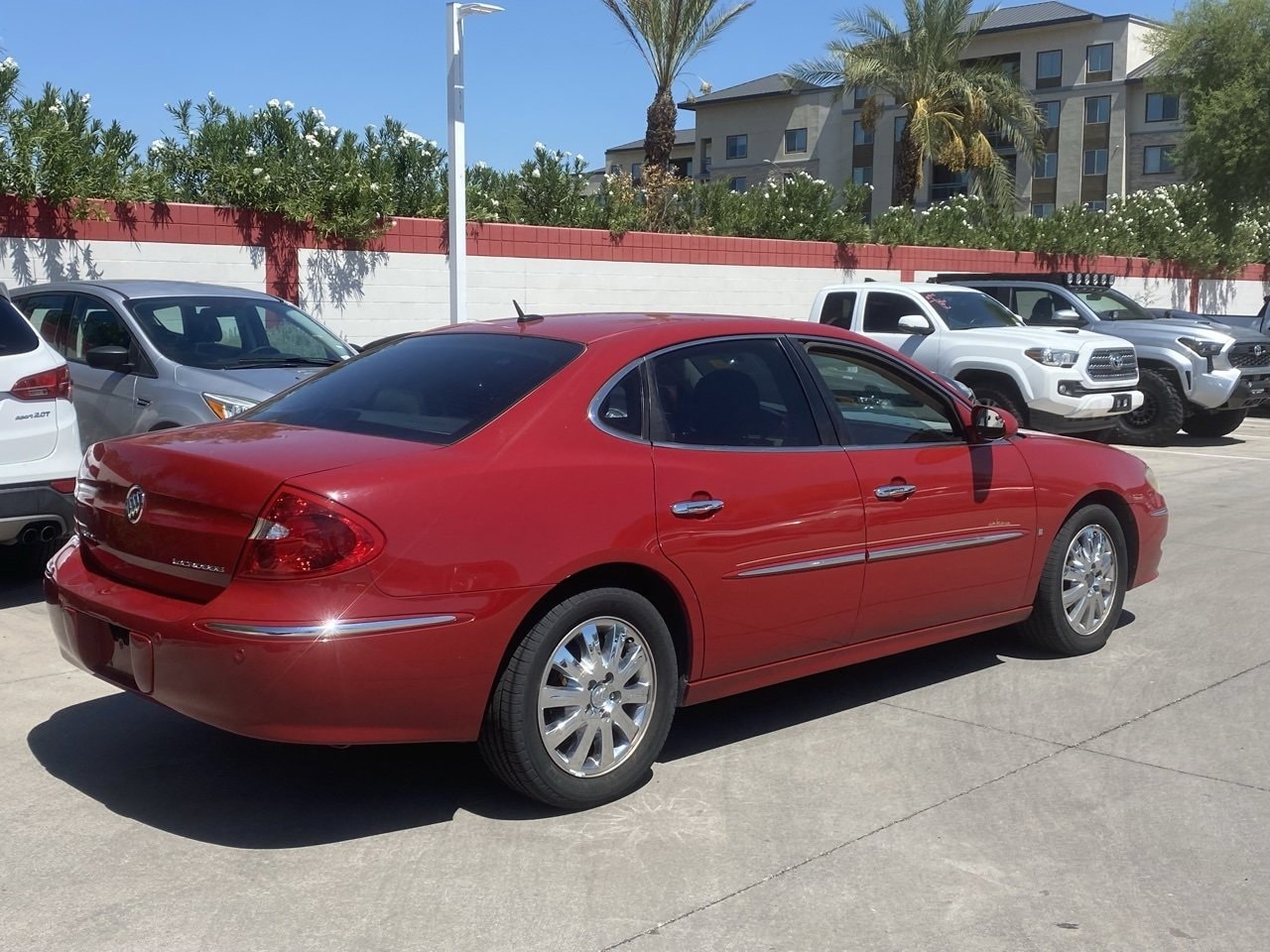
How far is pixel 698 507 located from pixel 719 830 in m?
1.08

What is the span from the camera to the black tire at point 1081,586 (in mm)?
6340

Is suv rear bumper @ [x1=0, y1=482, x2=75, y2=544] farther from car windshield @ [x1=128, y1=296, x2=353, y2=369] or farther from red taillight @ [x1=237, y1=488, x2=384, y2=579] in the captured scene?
red taillight @ [x1=237, y1=488, x2=384, y2=579]

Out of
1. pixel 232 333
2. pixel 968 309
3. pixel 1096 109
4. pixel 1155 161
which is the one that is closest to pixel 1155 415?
pixel 968 309

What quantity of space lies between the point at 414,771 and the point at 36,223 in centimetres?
1041

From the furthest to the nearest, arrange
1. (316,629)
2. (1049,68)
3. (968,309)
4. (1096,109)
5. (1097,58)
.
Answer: (1049,68) → (1096,109) → (1097,58) → (968,309) → (316,629)

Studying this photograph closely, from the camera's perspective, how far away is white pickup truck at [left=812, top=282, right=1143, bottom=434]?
14.1m

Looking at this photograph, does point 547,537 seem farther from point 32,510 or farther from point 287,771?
point 32,510

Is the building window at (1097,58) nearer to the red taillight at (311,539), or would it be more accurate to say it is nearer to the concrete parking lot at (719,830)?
the concrete parking lot at (719,830)

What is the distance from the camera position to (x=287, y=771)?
497 centimetres

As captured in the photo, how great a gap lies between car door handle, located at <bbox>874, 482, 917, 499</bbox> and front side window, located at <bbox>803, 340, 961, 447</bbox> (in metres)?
0.19

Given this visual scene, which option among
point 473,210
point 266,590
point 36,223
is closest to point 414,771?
point 266,590

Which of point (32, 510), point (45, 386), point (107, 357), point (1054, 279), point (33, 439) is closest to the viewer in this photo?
point (32, 510)

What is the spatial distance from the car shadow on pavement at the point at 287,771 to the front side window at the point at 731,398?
3.91 feet

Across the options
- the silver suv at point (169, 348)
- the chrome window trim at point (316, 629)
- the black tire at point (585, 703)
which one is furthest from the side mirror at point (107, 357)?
the black tire at point (585, 703)
